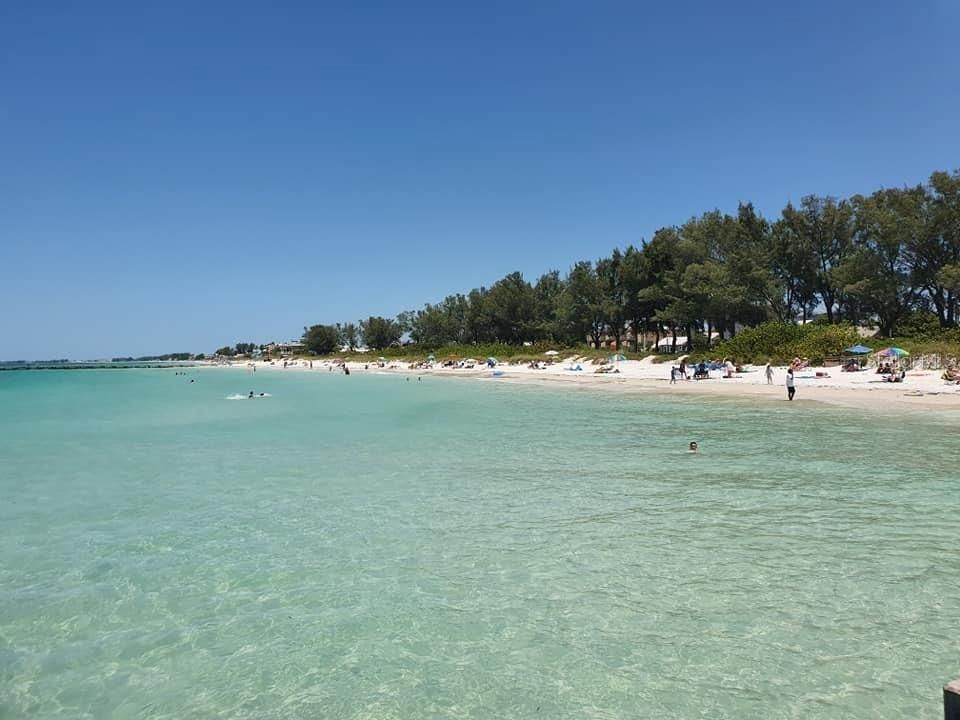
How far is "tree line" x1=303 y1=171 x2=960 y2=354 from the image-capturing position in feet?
167

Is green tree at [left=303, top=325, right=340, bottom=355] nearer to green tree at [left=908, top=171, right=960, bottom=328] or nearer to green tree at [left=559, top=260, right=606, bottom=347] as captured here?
green tree at [left=559, top=260, right=606, bottom=347]

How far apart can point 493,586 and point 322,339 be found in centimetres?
16919

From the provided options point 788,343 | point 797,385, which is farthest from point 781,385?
point 788,343

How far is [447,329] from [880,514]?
380ft

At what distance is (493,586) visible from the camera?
8.16 meters

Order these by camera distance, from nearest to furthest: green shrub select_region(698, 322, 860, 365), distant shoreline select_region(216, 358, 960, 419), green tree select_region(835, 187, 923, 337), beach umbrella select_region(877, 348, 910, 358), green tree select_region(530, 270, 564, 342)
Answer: distant shoreline select_region(216, 358, 960, 419)
beach umbrella select_region(877, 348, 910, 358)
green shrub select_region(698, 322, 860, 365)
green tree select_region(835, 187, 923, 337)
green tree select_region(530, 270, 564, 342)

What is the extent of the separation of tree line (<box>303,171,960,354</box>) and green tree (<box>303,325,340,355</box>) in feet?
320

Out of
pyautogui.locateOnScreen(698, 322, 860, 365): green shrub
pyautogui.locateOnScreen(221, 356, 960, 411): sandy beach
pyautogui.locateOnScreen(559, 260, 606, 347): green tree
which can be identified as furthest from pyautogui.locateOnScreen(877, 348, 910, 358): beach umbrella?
pyautogui.locateOnScreen(559, 260, 606, 347): green tree

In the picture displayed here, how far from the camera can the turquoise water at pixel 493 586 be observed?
5.77m

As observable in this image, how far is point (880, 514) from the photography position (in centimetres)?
1066

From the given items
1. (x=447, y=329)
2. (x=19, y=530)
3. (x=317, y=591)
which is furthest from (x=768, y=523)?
(x=447, y=329)

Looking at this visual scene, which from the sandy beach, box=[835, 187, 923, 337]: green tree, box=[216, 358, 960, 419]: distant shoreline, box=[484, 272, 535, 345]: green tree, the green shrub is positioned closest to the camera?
box=[216, 358, 960, 419]: distant shoreline

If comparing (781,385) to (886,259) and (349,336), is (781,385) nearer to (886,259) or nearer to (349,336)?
(886,259)

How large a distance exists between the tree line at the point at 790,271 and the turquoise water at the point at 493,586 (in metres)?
42.3
